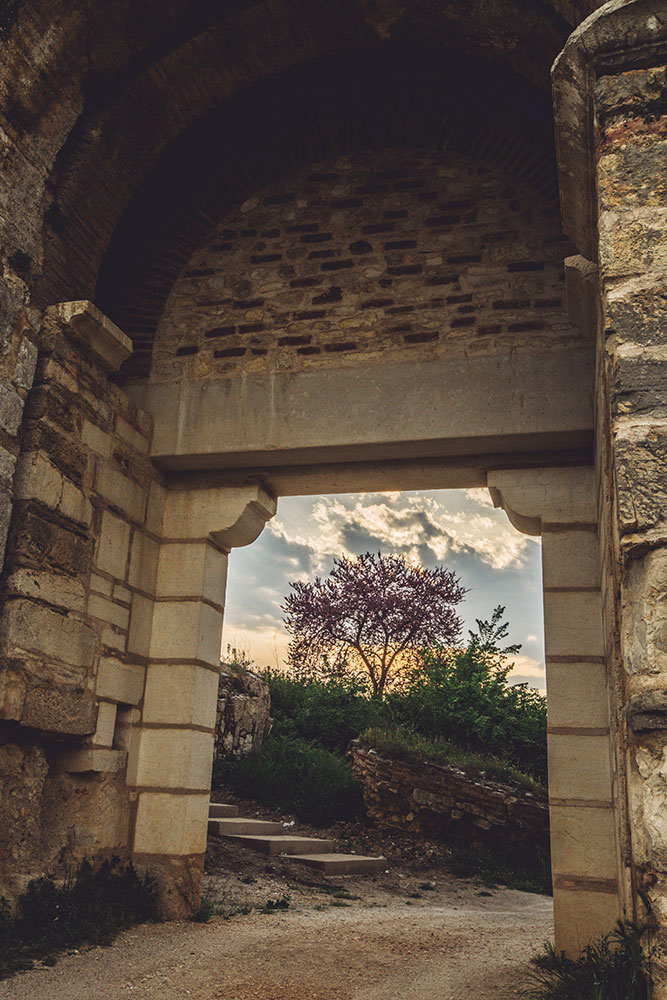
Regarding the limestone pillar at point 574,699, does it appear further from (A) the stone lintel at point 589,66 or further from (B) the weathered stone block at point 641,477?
(B) the weathered stone block at point 641,477

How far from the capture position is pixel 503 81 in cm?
490

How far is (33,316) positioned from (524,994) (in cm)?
377

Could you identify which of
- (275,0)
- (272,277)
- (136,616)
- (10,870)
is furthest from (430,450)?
(10,870)

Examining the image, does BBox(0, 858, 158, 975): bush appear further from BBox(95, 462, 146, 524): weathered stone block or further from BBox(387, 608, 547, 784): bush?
BBox(387, 608, 547, 784): bush

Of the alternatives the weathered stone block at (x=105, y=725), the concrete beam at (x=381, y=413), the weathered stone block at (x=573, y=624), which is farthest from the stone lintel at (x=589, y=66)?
the weathered stone block at (x=105, y=725)

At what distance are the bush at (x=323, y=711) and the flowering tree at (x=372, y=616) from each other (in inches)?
81.5

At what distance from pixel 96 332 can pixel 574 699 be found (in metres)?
3.14

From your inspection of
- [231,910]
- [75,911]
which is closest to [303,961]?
[75,911]

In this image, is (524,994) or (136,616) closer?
(524,994)

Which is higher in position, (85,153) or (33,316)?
(85,153)

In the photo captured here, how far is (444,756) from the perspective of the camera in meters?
8.89

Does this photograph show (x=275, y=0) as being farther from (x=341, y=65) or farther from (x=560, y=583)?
(x=560, y=583)

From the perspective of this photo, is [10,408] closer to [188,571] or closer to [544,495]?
[188,571]

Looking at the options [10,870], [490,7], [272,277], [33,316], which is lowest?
[10,870]
